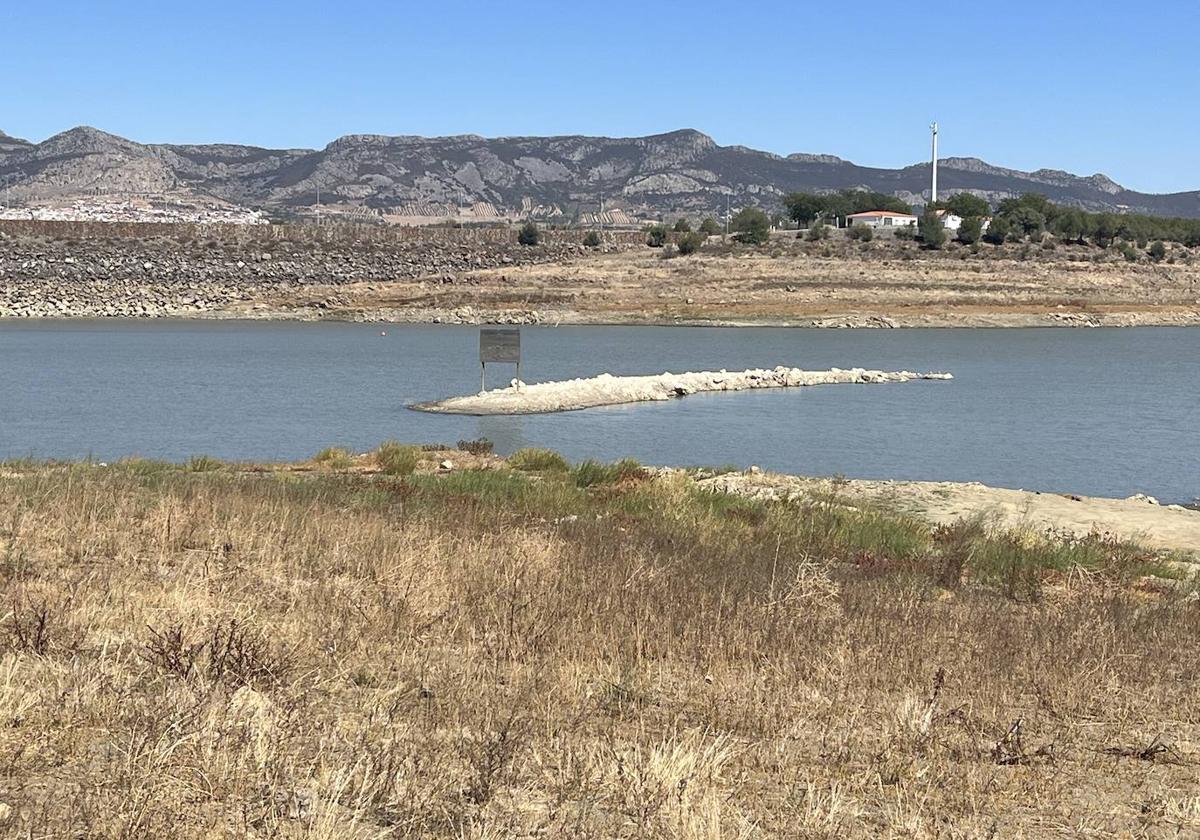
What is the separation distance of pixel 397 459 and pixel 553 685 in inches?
579

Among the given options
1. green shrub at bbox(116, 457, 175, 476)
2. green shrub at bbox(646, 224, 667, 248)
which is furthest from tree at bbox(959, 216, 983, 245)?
green shrub at bbox(116, 457, 175, 476)

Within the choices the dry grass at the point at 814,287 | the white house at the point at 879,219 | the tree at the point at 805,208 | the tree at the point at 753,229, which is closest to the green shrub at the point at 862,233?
the dry grass at the point at 814,287

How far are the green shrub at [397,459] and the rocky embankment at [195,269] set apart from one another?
76.5 m

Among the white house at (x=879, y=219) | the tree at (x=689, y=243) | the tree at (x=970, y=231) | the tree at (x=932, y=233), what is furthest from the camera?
the white house at (x=879, y=219)

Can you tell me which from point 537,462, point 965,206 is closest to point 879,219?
point 965,206

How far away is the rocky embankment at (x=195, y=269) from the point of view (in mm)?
98312

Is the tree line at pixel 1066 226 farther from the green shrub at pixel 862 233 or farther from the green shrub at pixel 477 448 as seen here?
the green shrub at pixel 477 448

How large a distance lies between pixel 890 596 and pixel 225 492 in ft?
25.4

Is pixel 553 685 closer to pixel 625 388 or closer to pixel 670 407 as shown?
pixel 670 407

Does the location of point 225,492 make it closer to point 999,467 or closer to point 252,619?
point 252,619

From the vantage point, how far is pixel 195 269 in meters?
105

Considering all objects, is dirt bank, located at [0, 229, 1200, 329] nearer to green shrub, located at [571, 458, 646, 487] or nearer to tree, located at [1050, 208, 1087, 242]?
tree, located at [1050, 208, 1087, 242]

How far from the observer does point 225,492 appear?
46.8ft

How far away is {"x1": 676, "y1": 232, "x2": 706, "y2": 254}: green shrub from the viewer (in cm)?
10712
